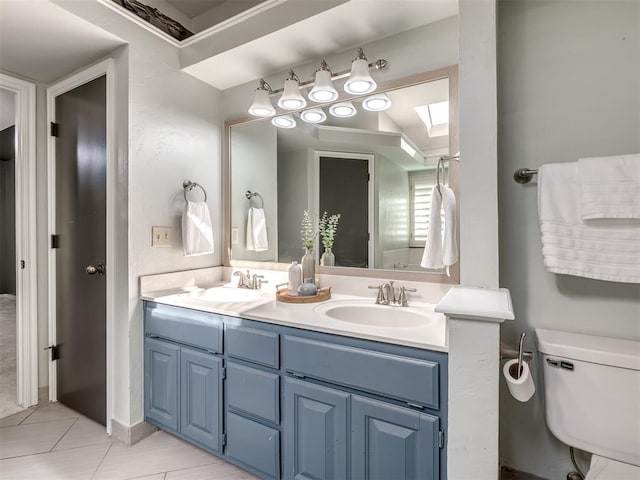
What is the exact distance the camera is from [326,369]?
1207 millimetres

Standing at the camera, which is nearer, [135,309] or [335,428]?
[335,428]

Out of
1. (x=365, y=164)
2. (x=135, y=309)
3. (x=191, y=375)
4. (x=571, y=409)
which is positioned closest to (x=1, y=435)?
(x=135, y=309)

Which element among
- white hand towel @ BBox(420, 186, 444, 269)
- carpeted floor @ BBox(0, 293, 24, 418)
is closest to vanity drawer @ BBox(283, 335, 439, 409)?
white hand towel @ BBox(420, 186, 444, 269)

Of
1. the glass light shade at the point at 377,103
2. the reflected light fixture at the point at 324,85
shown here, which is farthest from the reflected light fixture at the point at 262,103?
the glass light shade at the point at 377,103

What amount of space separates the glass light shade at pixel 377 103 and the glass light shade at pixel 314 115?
0.25m

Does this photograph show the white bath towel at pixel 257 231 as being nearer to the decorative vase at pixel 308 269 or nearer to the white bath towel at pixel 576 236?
the decorative vase at pixel 308 269

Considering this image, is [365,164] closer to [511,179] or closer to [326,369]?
[511,179]

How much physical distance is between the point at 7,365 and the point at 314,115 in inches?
120

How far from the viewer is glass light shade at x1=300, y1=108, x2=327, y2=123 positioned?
1863 mm

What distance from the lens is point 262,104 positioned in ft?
6.15

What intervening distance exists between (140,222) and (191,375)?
859 mm

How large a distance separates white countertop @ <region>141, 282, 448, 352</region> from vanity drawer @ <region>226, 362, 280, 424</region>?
24cm

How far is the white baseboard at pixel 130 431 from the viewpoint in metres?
1.72

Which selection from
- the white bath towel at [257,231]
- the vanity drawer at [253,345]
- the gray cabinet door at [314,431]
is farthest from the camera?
the white bath towel at [257,231]
